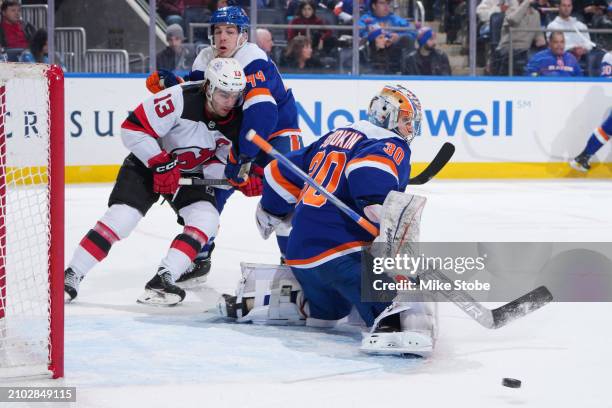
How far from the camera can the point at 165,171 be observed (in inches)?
148

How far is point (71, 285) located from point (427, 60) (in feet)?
16.4

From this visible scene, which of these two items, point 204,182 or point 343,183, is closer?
point 343,183

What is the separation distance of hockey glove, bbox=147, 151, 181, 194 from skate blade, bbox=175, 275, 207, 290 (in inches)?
18.8

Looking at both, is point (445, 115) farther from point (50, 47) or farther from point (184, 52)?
point (50, 47)

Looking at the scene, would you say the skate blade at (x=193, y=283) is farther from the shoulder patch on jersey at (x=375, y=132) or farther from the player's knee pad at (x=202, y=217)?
the shoulder patch on jersey at (x=375, y=132)

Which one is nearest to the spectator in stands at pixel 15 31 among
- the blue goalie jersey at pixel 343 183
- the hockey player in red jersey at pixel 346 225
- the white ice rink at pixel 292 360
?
the white ice rink at pixel 292 360

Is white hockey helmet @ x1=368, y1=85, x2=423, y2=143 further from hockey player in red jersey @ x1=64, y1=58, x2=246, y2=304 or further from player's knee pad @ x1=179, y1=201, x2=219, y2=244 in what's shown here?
player's knee pad @ x1=179, y1=201, x2=219, y2=244

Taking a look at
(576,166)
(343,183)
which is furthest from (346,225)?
(576,166)

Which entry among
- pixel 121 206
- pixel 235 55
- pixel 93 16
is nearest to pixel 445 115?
pixel 93 16

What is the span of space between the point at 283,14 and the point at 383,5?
0.78m

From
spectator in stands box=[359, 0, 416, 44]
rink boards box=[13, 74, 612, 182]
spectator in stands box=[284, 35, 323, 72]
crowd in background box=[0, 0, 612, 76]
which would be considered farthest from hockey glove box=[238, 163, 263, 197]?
spectator in stands box=[359, 0, 416, 44]

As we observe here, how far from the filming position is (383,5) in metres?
8.12

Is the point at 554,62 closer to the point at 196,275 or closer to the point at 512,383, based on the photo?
the point at 196,275

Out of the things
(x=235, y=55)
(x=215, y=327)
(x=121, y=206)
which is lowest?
(x=215, y=327)
